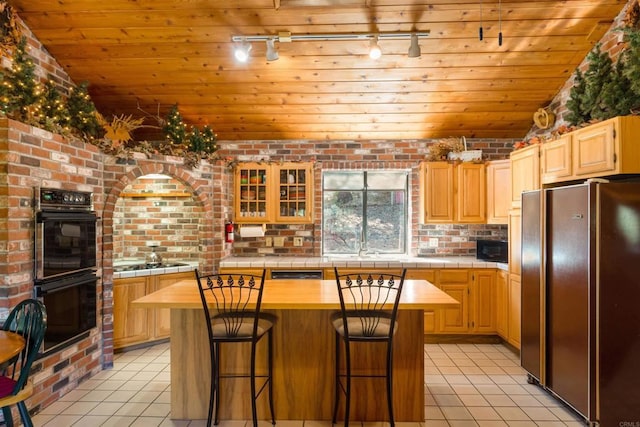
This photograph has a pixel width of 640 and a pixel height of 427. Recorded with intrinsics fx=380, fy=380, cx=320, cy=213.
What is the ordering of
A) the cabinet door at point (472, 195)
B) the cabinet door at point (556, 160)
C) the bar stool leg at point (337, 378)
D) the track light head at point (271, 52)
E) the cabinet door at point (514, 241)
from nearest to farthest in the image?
Result: the bar stool leg at point (337, 378) → the cabinet door at point (556, 160) → the track light head at point (271, 52) → the cabinet door at point (514, 241) → the cabinet door at point (472, 195)

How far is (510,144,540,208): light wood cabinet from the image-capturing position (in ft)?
10.8

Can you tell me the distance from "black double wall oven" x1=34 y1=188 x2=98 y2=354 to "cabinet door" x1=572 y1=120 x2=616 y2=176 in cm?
394

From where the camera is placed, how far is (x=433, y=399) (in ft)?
9.86

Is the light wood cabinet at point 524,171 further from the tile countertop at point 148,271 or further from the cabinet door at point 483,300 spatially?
the tile countertop at point 148,271

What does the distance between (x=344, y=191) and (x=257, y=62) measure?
2063 mm

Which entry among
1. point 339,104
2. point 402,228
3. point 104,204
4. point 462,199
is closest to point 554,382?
point 462,199

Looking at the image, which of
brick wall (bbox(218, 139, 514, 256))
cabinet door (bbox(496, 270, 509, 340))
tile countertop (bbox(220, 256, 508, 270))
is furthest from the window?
cabinet door (bbox(496, 270, 509, 340))

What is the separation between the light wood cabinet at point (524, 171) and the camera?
10.8 ft

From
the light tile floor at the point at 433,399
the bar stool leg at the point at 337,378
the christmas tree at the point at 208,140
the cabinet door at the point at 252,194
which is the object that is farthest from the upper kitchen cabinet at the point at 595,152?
the christmas tree at the point at 208,140

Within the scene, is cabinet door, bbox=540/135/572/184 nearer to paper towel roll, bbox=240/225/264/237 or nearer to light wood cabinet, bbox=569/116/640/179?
light wood cabinet, bbox=569/116/640/179

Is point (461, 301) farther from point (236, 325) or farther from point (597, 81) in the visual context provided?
point (236, 325)

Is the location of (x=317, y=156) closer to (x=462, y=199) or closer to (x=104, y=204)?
(x=462, y=199)

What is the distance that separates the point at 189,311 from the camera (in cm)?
270

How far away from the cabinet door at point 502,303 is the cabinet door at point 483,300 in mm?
58
